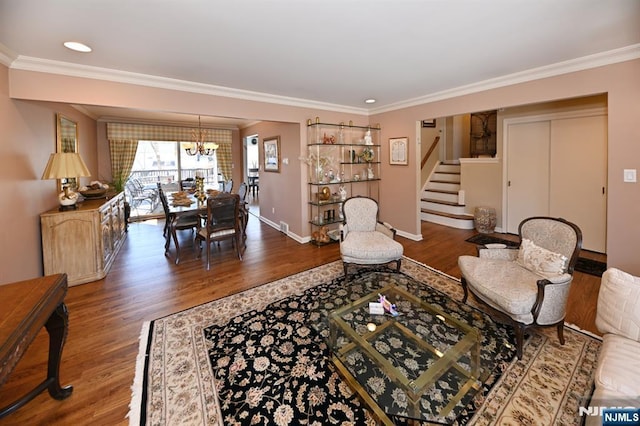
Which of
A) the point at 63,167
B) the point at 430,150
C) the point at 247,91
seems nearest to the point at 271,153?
the point at 247,91

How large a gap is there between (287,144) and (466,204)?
409 cm

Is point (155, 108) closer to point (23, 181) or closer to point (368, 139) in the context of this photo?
point (23, 181)

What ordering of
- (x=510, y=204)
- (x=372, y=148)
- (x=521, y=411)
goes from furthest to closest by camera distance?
(x=372, y=148) → (x=510, y=204) → (x=521, y=411)

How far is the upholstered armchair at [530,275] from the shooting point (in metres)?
2.00

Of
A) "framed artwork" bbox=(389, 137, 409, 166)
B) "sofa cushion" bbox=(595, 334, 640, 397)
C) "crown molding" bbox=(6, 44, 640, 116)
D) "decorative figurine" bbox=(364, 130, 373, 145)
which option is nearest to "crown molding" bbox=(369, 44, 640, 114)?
"crown molding" bbox=(6, 44, 640, 116)

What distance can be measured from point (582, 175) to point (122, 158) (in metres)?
9.24

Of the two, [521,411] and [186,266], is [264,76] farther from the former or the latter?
[521,411]

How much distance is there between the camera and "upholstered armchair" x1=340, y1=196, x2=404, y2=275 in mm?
3184

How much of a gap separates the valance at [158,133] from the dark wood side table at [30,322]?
Result: 6.10 meters

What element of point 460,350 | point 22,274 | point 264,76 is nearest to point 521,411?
point 460,350

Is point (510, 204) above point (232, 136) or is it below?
below

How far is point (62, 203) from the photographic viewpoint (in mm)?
3346

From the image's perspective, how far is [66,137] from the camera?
3969 mm

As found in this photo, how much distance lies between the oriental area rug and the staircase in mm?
3536
